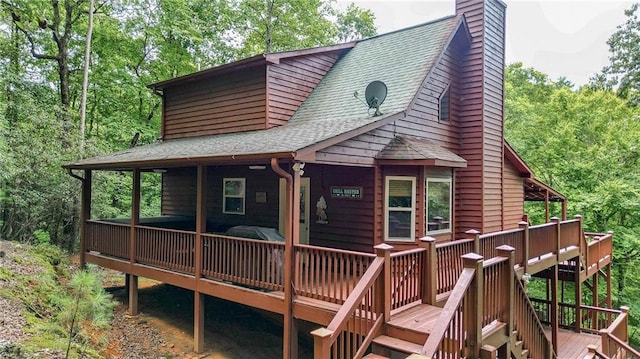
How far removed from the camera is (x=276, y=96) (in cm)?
1048

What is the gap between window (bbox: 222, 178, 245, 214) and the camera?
11.0 meters

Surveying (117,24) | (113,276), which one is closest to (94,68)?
(117,24)

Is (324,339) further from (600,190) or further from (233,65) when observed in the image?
(600,190)

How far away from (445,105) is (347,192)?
3.73 meters

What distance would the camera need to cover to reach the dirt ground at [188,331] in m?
7.80

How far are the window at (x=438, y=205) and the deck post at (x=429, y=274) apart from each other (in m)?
2.70

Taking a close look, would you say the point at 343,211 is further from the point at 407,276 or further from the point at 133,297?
the point at 133,297

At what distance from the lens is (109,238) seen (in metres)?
10.6

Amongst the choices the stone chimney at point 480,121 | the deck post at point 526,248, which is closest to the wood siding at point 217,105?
the stone chimney at point 480,121

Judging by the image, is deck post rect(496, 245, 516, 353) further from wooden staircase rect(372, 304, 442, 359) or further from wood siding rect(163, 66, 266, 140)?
wood siding rect(163, 66, 266, 140)

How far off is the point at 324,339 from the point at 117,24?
2027cm

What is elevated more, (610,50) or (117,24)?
(610,50)

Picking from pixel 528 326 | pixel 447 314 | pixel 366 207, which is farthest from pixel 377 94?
pixel 447 314

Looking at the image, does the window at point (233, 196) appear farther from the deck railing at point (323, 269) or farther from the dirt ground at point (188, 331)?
the deck railing at point (323, 269)
